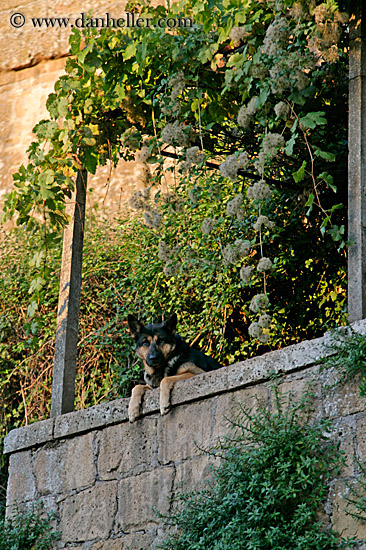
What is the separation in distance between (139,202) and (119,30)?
4.22ft

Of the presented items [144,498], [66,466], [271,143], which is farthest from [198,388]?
[271,143]

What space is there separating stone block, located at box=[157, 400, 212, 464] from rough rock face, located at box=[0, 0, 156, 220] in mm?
8955

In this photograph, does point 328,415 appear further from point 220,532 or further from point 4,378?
point 4,378

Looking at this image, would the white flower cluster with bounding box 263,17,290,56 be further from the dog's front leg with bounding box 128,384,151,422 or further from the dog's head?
the dog's front leg with bounding box 128,384,151,422

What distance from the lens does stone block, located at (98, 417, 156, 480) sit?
473 centimetres

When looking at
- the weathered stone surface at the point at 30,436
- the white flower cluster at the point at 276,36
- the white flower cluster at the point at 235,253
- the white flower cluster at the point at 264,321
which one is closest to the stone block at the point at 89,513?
the weathered stone surface at the point at 30,436

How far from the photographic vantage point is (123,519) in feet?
15.4

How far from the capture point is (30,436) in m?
5.50

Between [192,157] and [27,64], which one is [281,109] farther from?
[27,64]

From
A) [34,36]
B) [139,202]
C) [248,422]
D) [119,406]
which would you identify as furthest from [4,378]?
[34,36]

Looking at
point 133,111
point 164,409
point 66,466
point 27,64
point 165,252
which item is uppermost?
point 27,64

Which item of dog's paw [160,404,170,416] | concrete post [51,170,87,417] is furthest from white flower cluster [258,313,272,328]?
concrete post [51,170,87,417]

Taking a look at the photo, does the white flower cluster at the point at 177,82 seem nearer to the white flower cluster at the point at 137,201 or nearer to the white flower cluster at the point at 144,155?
the white flower cluster at the point at 144,155

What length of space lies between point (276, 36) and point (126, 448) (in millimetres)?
2636
